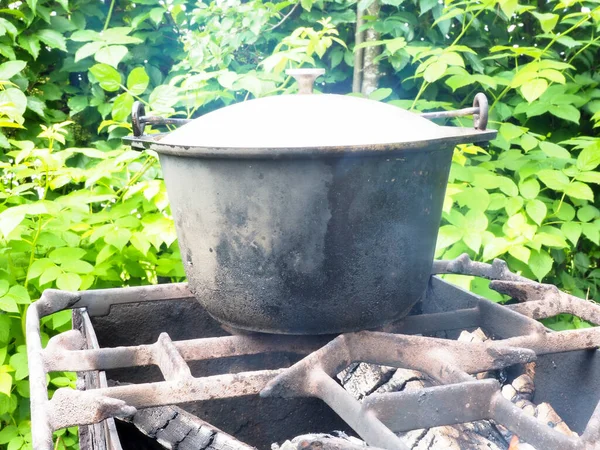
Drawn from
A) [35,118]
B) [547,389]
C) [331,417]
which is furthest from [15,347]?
[547,389]

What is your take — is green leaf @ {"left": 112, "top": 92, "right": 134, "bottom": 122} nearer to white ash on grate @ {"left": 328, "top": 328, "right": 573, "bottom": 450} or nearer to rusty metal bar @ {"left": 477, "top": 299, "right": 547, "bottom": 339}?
white ash on grate @ {"left": 328, "top": 328, "right": 573, "bottom": 450}

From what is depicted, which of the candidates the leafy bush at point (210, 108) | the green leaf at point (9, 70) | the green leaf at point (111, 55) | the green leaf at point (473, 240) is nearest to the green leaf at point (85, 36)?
the leafy bush at point (210, 108)

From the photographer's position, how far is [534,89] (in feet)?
7.40

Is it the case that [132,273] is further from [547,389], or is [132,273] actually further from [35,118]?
[547,389]

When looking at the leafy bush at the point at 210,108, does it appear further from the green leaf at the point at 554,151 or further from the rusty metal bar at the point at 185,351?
the rusty metal bar at the point at 185,351

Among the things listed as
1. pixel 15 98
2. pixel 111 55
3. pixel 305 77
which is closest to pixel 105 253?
pixel 15 98

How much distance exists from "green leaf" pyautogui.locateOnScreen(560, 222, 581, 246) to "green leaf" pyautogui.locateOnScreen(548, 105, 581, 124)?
437 millimetres

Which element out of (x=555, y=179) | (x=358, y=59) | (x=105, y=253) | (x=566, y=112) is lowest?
(x=105, y=253)

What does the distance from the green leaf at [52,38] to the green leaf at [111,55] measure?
0.31 metres

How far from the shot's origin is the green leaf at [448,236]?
2199mm

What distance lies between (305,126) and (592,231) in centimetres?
179

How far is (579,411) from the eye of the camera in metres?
1.37

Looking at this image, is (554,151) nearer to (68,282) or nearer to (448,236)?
(448,236)

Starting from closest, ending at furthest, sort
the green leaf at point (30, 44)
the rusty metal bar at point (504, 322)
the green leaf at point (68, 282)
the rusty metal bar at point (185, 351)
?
1. the rusty metal bar at point (185, 351)
2. the rusty metal bar at point (504, 322)
3. the green leaf at point (68, 282)
4. the green leaf at point (30, 44)
